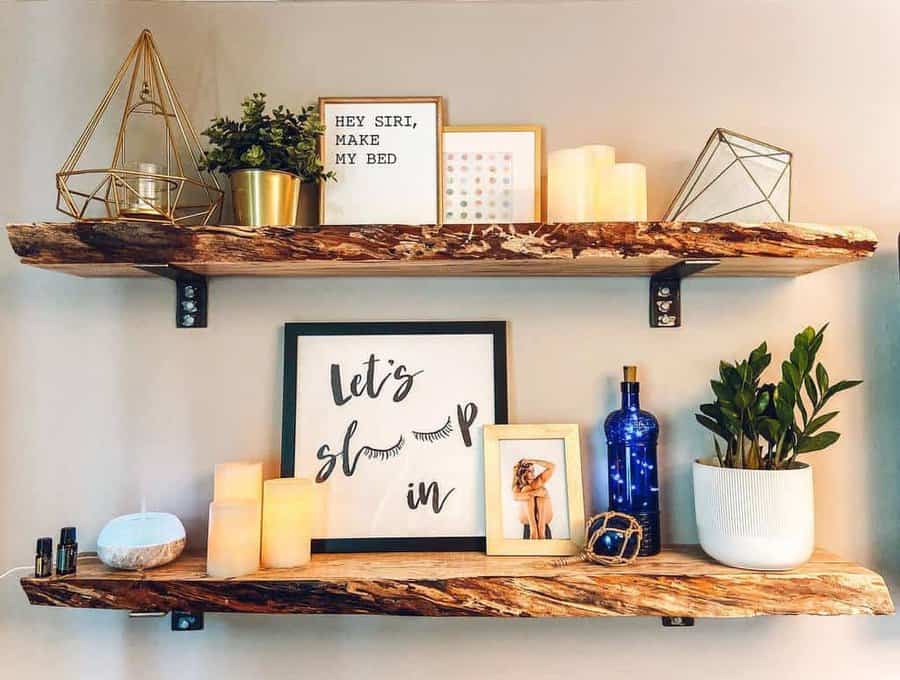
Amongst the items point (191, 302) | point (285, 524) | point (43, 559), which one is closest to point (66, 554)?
point (43, 559)

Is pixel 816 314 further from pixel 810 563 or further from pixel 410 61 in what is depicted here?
pixel 410 61

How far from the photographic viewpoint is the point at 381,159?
1.27 meters

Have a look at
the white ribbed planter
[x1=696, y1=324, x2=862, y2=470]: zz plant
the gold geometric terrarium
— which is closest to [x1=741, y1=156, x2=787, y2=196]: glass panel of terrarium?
[x1=696, y1=324, x2=862, y2=470]: zz plant

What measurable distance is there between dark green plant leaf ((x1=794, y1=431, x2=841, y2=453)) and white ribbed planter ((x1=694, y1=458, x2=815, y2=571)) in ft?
0.11

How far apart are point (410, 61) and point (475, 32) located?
0.13 m

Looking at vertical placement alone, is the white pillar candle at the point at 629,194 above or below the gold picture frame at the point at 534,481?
above

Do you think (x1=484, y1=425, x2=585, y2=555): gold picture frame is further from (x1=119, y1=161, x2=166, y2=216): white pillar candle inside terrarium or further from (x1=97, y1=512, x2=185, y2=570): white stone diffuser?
(x1=119, y1=161, x2=166, y2=216): white pillar candle inside terrarium

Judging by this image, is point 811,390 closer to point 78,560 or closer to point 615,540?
point 615,540

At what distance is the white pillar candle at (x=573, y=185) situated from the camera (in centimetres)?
116

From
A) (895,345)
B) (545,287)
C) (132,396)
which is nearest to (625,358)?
(545,287)

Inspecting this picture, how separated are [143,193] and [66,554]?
58 cm

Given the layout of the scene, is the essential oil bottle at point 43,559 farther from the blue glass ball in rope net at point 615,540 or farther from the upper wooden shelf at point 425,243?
the blue glass ball in rope net at point 615,540

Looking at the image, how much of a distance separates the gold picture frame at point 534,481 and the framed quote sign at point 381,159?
0.41m

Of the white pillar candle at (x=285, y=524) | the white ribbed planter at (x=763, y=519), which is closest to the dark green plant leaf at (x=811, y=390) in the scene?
the white ribbed planter at (x=763, y=519)
